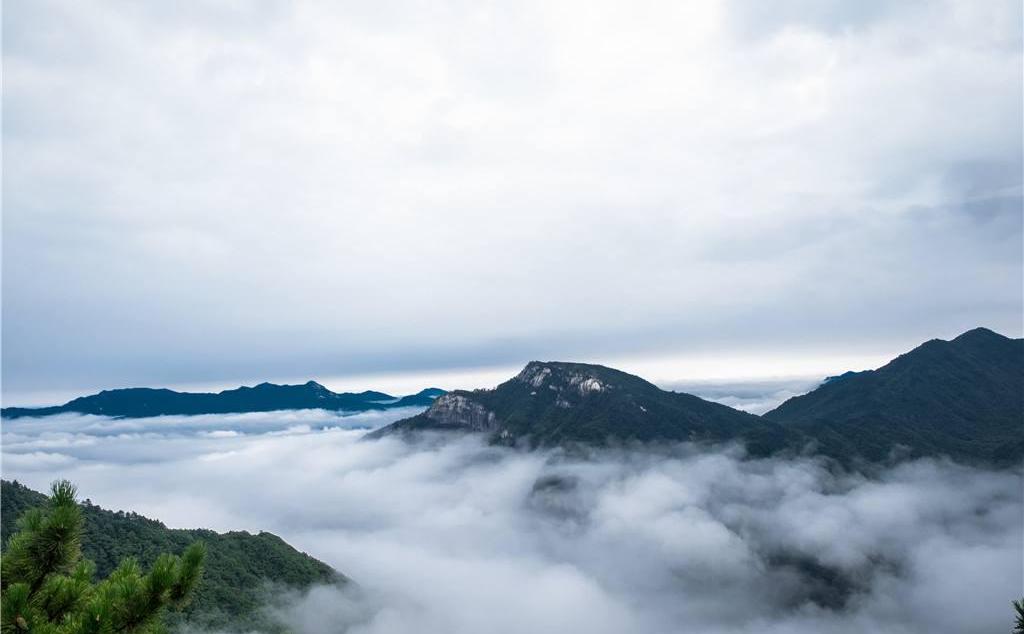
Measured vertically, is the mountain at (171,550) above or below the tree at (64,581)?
below

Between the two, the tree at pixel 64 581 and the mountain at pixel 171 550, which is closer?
the tree at pixel 64 581

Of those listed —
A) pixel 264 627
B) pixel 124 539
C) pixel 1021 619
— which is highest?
pixel 1021 619

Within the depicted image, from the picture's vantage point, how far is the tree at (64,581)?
1277 centimetres

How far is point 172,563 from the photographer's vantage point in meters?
13.4

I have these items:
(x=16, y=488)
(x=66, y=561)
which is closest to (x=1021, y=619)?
(x=66, y=561)

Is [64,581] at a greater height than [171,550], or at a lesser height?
greater

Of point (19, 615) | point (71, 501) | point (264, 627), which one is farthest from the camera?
point (264, 627)

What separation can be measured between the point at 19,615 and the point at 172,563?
9.91ft

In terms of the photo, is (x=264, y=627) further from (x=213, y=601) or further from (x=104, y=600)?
(x=104, y=600)

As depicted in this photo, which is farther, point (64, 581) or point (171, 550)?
point (171, 550)

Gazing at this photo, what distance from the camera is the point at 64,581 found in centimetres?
1331

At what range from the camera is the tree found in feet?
41.9

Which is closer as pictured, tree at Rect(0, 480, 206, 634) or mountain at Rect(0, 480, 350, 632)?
tree at Rect(0, 480, 206, 634)

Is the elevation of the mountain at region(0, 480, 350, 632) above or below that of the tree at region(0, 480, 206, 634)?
below
